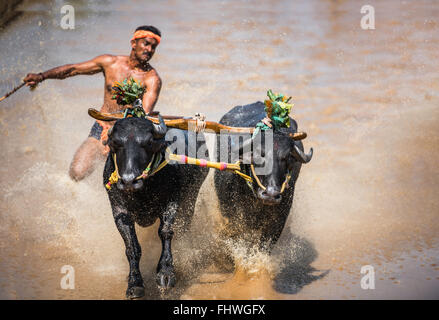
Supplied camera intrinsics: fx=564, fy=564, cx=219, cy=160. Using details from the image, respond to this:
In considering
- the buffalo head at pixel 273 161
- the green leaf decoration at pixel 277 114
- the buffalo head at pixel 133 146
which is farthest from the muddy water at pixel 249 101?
the green leaf decoration at pixel 277 114

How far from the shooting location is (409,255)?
Answer: 5719 mm

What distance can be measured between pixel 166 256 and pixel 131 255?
30 cm

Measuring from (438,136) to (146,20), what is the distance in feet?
22.1

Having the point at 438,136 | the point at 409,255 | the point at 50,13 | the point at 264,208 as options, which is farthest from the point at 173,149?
the point at 50,13

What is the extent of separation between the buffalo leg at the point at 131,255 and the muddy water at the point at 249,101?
0.14 m

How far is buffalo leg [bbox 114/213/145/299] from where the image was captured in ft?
14.8

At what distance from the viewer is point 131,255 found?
4633mm

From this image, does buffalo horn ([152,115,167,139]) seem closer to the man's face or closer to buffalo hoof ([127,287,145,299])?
buffalo hoof ([127,287,145,299])

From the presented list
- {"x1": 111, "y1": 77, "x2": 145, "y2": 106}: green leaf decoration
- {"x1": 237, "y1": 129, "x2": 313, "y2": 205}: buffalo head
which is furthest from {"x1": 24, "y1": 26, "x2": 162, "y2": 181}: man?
{"x1": 237, "y1": 129, "x2": 313, "y2": 205}: buffalo head

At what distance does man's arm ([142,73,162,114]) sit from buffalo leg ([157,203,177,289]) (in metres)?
1.62

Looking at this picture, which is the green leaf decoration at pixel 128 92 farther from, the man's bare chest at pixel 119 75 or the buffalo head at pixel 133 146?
the man's bare chest at pixel 119 75

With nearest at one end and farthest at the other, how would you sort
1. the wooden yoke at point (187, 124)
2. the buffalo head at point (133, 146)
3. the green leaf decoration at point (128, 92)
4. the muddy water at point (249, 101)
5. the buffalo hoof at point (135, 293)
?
the buffalo head at point (133, 146), the buffalo hoof at point (135, 293), the wooden yoke at point (187, 124), the green leaf decoration at point (128, 92), the muddy water at point (249, 101)

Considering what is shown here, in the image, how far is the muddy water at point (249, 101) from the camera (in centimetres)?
523

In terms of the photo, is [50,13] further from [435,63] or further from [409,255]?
[409,255]
